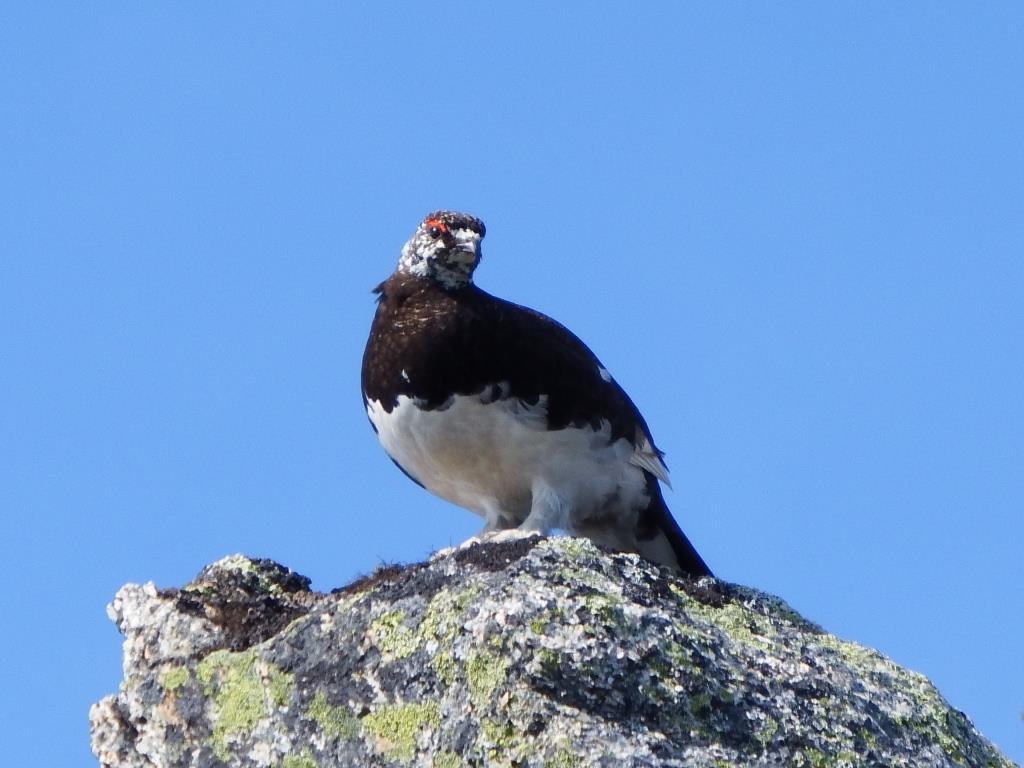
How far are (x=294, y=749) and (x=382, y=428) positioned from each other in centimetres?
245

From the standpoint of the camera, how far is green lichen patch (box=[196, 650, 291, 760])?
19.6 ft

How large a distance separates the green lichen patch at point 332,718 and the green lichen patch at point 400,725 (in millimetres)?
45

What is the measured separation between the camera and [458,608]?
5.96 metres

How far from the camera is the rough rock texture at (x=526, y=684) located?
219 inches

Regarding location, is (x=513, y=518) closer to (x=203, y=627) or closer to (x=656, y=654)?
(x=203, y=627)

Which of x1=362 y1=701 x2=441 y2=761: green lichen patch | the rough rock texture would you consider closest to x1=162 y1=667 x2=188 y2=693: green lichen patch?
the rough rock texture

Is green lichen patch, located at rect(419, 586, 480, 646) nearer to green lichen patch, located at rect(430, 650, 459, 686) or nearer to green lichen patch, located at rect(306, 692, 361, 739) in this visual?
green lichen patch, located at rect(430, 650, 459, 686)

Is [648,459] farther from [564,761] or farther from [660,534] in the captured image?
[564,761]

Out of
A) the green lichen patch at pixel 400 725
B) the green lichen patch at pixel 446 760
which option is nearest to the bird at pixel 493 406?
the green lichen patch at pixel 400 725

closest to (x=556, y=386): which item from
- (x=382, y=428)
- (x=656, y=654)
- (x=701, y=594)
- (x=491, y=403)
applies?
(x=491, y=403)

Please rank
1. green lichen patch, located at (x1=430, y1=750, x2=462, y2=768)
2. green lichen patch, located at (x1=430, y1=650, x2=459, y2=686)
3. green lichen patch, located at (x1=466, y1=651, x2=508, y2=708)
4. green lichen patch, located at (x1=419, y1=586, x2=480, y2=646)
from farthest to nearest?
green lichen patch, located at (x1=419, y1=586, x2=480, y2=646)
green lichen patch, located at (x1=430, y1=650, x2=459, y2=686)
green lichen patch, located at (x1=466, y1=651, x2=508, y2=708)
green lichen patch, located at (x1=430, y1=750, x2=462, y2=768)

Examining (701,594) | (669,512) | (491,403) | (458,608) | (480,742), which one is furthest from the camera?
(669,512)

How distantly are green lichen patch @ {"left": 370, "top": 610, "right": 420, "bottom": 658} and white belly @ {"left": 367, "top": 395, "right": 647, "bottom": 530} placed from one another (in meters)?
1.72

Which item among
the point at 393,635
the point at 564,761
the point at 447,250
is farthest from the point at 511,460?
the point at 564,761
